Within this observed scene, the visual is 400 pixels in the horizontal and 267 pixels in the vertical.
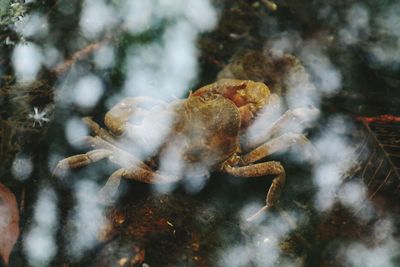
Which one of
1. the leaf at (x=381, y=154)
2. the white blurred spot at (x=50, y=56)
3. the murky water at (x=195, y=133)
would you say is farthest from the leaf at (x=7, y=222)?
the leaf at (x=381, y=154)

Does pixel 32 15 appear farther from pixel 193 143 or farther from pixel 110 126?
pixel 193 143

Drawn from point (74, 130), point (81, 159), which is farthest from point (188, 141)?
point (74, 130)

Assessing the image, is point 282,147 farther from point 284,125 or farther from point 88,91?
point 88,91

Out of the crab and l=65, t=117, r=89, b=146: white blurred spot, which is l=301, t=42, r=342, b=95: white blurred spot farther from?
l=65, t=117, r=89, b=146: white blurred spot

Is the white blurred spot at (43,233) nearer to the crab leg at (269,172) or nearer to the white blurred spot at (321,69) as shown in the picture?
the crab leg at (269,172)

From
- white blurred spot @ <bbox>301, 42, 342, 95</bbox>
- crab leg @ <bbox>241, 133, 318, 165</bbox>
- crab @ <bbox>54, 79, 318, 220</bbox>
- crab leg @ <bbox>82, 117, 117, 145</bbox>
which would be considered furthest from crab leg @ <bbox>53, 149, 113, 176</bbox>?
white blurred spot @ <bbox>301, 42, 342, 95</bbox>

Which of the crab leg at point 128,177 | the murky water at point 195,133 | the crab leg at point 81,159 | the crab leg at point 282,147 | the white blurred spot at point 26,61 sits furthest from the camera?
the white blurred spot at point 26,61

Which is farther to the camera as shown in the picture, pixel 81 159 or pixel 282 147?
Result: pixel 282 147
